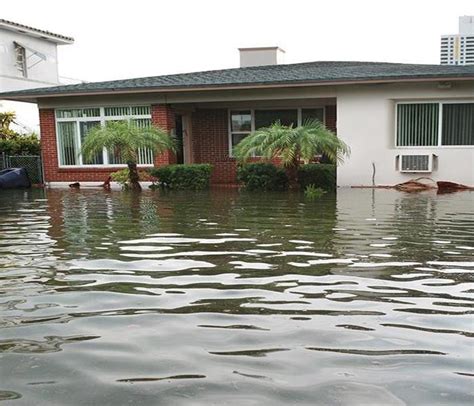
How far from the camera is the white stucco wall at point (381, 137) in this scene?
615 inches

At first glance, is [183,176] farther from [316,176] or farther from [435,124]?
[435,124]

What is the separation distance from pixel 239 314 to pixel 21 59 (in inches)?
1190

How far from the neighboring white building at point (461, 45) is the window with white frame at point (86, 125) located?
1699cm

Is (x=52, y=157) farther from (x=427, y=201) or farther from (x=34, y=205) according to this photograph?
(x=427, y=201)

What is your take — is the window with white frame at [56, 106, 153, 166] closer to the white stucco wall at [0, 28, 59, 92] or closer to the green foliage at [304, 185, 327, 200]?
the green foliage at [304, 185, 327, 200]

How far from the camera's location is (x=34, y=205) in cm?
1316

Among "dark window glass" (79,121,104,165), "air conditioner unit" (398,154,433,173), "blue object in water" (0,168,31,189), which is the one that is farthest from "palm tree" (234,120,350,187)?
"blue object in water" (0,168,31,189)

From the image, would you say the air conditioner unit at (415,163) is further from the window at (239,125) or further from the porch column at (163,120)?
the porch column at (163,120)

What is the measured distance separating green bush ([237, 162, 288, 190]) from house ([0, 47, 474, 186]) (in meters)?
2.09

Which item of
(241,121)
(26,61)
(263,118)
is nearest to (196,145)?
(241,121)

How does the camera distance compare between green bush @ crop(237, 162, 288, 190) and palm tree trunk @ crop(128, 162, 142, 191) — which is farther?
palm tree trunk @ crop(128, 162, 142, 191)

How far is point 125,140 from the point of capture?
1548 centimetres

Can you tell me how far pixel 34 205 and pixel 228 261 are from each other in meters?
8.16

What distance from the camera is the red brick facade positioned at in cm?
1814
